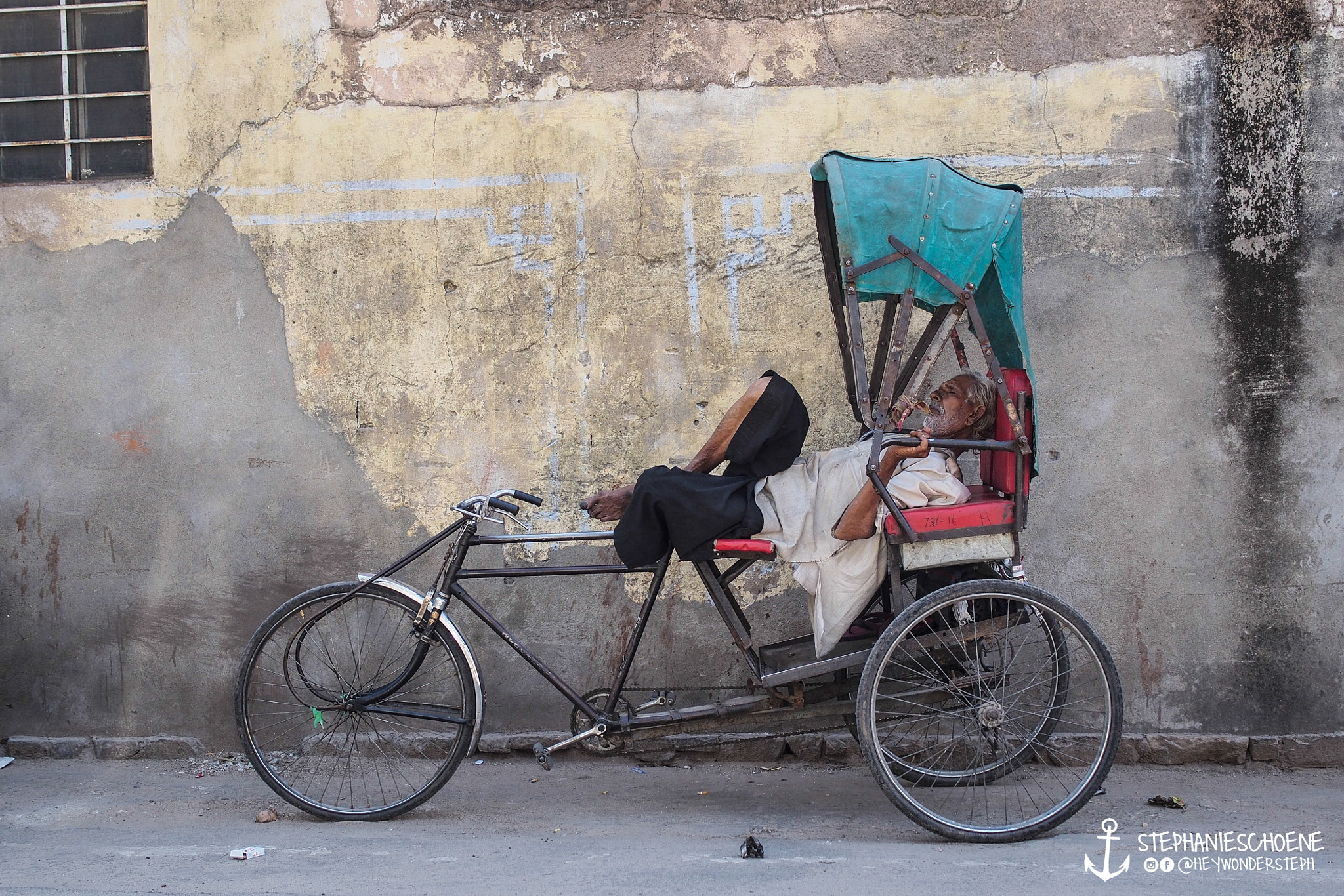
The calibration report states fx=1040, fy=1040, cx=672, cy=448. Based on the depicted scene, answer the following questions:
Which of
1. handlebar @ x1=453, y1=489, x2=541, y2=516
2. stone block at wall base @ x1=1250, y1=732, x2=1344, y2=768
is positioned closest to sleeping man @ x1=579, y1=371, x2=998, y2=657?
handlebar @ x1=453, y1=489, x2=541, y2=516

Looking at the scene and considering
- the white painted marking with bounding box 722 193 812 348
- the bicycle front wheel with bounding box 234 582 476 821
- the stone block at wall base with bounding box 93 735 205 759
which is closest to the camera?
the bicycle front wheel with bounding box 234 582 476 821

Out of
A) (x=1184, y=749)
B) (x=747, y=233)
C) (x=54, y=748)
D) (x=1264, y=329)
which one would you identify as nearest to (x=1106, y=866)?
(x=1184, y=749)

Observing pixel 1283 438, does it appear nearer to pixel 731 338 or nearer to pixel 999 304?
pixel 999 304

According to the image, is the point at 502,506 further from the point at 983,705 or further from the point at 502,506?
the point at 983,705

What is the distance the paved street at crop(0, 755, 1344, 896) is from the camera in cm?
285

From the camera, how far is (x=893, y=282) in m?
3.12

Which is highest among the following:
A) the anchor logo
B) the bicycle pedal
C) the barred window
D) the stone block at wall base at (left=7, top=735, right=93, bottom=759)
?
the barred window

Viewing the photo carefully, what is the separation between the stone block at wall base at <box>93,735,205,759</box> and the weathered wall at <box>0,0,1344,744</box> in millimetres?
69

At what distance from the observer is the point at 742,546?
10.6 feet

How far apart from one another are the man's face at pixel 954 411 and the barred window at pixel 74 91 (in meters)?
3.35

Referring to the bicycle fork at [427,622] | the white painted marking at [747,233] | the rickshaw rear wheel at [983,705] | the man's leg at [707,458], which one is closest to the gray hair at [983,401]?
the rickshaw rear wheel at [983,705]

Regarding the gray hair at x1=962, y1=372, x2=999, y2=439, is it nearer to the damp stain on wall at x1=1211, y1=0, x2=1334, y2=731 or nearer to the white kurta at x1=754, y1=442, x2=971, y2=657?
the white kurta at x1=754, y1=442, x2=971, y2=657

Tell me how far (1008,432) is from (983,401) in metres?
0.14

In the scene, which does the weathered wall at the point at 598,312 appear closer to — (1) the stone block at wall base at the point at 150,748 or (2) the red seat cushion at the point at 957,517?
(1) the stone block at wall base at the point at 150,748
